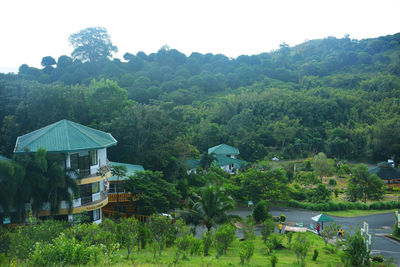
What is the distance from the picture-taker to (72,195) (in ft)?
58.4

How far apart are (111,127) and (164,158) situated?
4.89 meters

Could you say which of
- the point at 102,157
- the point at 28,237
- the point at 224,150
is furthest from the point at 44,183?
the point at 224,150

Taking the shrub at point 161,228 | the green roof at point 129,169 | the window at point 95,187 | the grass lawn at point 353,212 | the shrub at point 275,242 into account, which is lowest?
the grass lawn at point 353,212

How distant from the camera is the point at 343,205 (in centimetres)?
2742

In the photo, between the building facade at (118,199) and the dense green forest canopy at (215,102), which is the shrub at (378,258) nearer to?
the building facade at (118,199)

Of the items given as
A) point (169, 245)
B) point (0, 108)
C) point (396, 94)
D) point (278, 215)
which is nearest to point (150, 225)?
point (169, 245)

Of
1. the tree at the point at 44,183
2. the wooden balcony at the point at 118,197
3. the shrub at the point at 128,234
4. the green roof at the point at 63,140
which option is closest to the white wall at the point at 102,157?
the green roof at the point at 63,140

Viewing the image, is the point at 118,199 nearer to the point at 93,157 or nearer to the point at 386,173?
the point at 93,157

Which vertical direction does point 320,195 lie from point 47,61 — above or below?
below

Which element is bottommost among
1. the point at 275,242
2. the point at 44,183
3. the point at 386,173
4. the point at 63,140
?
the point at 275,242

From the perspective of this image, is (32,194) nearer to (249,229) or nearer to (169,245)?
(169,245)

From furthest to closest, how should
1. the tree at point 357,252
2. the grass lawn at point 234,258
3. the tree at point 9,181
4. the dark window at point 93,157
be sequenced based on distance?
the dark window at point 93,157 < the tree at point 9,181 < the tree at point 357,252 < the grass lawn at point 234,258

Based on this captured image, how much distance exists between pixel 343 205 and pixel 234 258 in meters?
16.4

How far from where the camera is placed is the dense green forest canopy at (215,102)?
28062 mm
